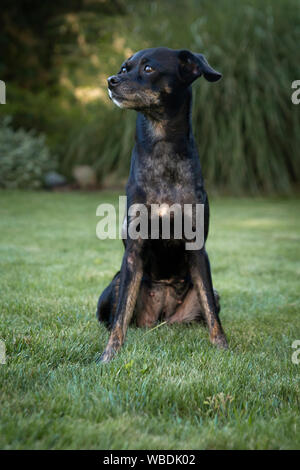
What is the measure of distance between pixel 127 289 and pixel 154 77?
1.13 meters

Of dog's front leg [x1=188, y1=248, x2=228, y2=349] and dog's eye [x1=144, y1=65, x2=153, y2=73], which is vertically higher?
dog's eye [x1=144, y1=65, x2=153, y2=73]

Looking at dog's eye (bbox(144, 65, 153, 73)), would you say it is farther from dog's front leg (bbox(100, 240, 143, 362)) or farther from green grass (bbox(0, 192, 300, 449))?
green grass (bbox(0, 192, 300, 449))

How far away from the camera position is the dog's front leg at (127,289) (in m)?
2.47

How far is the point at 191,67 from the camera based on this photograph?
2.71 m

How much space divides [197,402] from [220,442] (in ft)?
1.04

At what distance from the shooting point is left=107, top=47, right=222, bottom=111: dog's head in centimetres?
255

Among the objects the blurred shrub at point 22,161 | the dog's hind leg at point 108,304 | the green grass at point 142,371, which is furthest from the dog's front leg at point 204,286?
the blurred shrub at point 22,161

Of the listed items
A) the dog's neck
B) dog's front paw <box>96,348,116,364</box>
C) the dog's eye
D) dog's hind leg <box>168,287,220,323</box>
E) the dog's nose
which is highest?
the dog's eye

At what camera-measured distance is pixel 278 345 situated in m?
2.64

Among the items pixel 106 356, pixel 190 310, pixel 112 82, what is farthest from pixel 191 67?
pixel 106 356

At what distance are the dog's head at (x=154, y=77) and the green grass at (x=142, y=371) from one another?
49.7 inches

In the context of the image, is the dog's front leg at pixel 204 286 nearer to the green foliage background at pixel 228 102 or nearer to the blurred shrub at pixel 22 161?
the green foliage background at pixel 228 102

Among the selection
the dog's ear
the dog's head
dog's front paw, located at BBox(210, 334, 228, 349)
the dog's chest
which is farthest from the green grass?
the dog's ear
